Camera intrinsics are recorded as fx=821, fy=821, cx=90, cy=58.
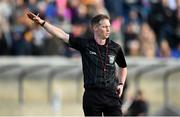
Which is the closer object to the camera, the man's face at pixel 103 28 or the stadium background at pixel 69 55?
the man's face at pixel 103 28

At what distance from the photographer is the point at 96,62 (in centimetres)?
1136

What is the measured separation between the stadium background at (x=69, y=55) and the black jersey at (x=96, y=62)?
8364 mm

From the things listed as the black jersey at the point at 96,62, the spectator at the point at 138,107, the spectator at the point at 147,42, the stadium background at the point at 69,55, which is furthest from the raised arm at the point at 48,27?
the spectator at the point at 147,42

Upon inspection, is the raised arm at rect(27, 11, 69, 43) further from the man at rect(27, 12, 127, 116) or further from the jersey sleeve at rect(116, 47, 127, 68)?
the jersey sleeve at rect(116, 47, 127, 68)

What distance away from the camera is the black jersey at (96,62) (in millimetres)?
11352

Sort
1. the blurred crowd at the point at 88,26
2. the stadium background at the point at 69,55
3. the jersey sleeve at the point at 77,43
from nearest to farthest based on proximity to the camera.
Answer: the jersey sleeve at the point at 77,43 < the stadium background at the point at 69,55 < the blurred crowd at the point at 88,26

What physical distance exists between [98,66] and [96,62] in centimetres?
6

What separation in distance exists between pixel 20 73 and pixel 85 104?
Answer: 9.89 m

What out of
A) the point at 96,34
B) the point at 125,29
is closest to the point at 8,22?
the point at 125,29

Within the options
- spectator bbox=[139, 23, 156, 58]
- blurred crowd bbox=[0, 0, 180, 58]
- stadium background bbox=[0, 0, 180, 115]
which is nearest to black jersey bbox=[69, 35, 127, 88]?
stadium background bbox=[0, 0, 180, 115]

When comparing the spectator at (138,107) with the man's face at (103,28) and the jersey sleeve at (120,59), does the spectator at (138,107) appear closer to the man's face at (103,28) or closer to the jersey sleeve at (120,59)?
the jersey sleeve at (120,59)

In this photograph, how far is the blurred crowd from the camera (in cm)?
2145

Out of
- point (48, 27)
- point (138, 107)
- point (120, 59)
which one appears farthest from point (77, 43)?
point (138, 107)

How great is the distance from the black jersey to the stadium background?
836cm
